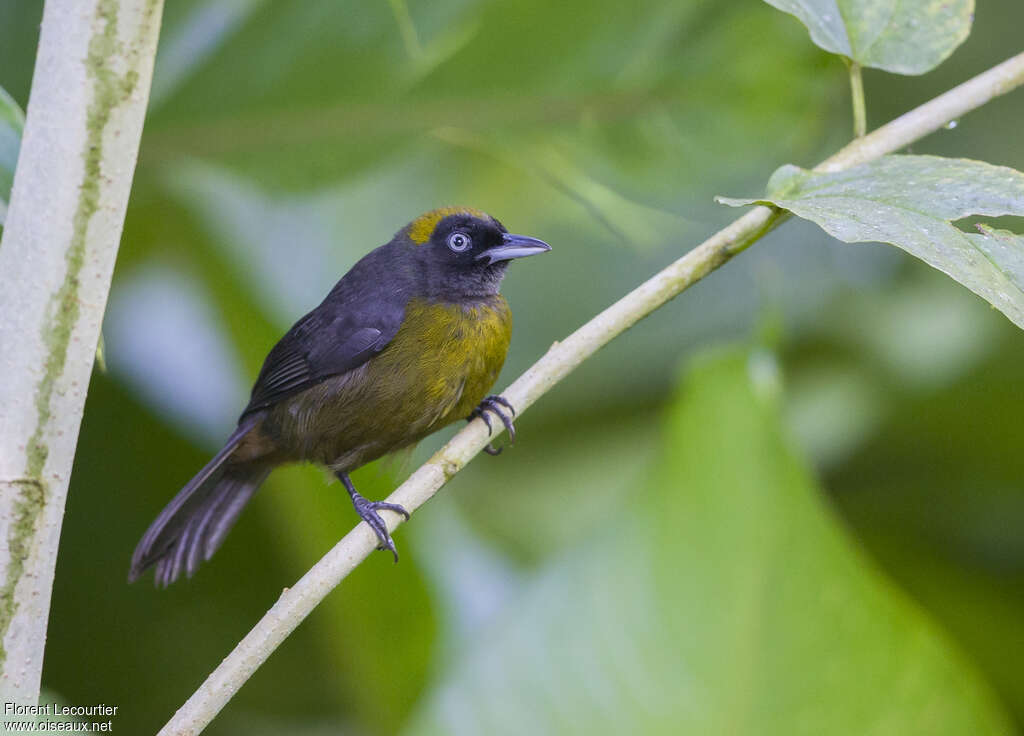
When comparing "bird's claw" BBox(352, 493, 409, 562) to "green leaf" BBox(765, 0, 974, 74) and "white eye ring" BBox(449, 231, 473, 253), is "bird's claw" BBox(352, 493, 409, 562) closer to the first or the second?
"white eye ring" BBox(449, 231, 473, 253)

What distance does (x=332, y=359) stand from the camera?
6.20 ft

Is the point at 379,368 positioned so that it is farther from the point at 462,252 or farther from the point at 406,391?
the point at 462,252

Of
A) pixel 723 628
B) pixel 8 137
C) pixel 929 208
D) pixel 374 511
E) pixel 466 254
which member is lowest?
pixel 723 628

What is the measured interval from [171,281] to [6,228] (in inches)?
45.4

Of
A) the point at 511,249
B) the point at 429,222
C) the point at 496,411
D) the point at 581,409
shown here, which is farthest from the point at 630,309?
the point at 581,409

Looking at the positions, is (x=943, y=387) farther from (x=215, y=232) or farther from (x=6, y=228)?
(x=6, y=228)

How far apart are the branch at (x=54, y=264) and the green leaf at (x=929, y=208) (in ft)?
1.78

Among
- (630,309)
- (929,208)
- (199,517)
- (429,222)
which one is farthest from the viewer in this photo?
(429,222)

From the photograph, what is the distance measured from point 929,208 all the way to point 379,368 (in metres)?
1.09

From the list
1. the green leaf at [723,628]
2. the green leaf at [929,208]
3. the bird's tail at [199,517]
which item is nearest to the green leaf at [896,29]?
the green leaf at [929,208]

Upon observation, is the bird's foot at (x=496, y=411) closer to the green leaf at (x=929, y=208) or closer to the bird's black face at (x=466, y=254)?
the bird's black face at (x=466, y=254)

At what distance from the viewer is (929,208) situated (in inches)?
39.4

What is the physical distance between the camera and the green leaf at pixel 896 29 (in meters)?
1.32

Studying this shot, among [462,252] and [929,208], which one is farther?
[462,252]
